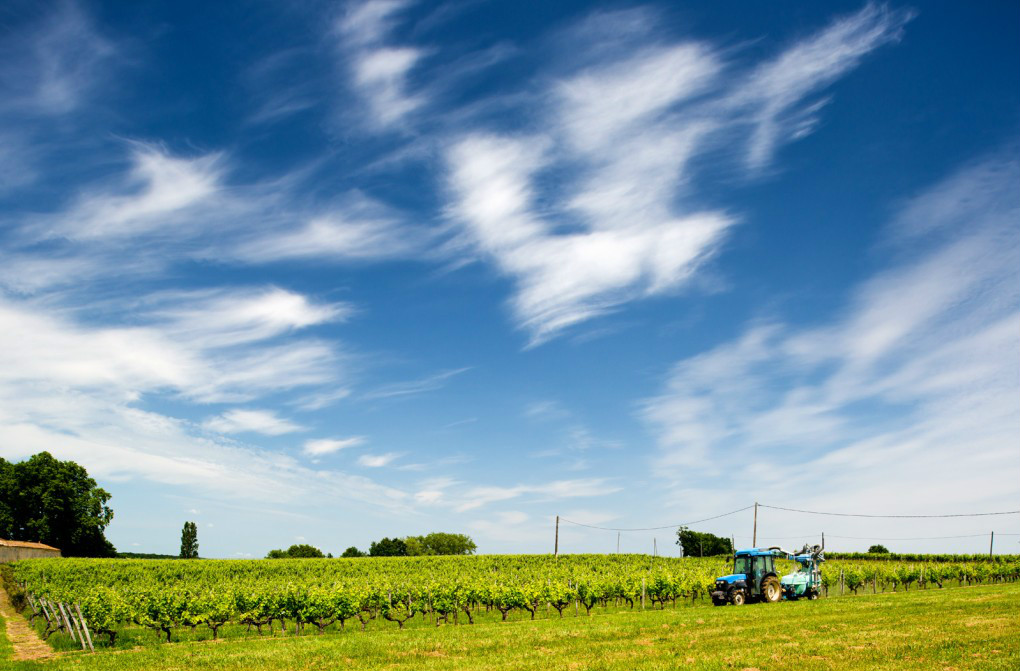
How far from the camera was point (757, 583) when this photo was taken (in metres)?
33.7

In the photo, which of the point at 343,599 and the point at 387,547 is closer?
the point at 343,599

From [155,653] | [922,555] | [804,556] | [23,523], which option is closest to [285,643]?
[155,653]

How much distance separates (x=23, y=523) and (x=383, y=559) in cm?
6063

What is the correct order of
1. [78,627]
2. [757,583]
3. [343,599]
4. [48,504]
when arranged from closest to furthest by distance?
[78,627]
[343,599]
[757,583]
[48,504]

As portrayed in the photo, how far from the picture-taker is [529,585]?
36250mm

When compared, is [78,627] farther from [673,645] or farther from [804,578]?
[804,578]

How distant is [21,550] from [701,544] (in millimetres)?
88572

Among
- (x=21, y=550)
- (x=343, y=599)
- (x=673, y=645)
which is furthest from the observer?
(x=21, y=550)

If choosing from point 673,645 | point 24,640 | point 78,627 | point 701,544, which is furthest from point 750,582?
point 701,544

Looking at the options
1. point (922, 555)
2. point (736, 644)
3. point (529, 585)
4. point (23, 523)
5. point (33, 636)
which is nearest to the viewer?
point (736, 644)

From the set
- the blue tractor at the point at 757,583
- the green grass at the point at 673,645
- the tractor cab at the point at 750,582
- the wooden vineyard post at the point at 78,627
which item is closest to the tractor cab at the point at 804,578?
the blue tractor at the point at 757,583

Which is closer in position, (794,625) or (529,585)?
(794,625)

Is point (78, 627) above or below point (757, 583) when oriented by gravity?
below

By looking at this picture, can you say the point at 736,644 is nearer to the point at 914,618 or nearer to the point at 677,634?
the point at 677,634
